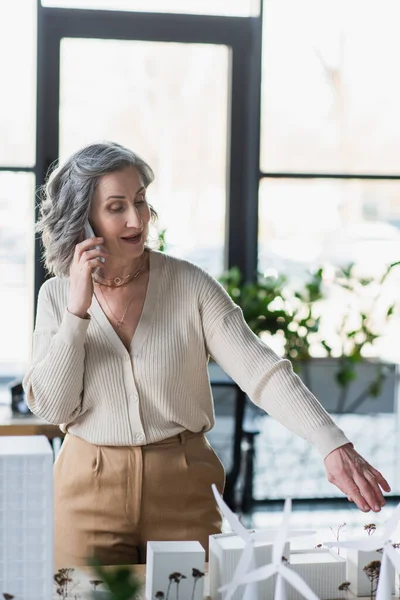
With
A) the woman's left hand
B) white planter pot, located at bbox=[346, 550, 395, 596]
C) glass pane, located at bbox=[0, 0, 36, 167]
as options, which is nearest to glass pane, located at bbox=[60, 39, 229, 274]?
glass pane, located at bbox=[0, 0, 36, 167]

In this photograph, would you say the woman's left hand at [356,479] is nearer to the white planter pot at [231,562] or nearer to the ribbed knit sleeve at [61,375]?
the white planter pot at [231,562]

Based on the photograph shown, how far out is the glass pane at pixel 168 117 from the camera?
15.2 ft

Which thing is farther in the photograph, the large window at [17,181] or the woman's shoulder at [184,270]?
the large window at [17,181]

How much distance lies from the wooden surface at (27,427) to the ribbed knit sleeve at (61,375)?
1.35 metres

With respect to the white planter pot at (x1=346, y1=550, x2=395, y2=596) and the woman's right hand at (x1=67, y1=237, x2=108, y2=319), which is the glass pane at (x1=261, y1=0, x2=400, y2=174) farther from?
the white planter pot at (x1=346, y1=550, x2=395, y2=596)

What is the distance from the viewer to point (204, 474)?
89.3 inches

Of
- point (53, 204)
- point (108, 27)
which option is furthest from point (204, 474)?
point (108, 27)

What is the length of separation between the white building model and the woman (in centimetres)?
45

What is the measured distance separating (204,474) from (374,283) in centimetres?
280

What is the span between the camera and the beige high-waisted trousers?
7.10 feet

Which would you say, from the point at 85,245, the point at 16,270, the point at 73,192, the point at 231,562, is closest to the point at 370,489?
the point at 231,562

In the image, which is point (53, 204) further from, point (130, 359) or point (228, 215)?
point (228, 215)

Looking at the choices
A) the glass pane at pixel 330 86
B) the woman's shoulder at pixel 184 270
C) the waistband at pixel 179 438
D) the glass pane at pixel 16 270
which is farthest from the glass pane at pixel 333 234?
the waistband at pixel 179 438

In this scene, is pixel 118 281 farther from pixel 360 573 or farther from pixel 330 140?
pixel 330 140
